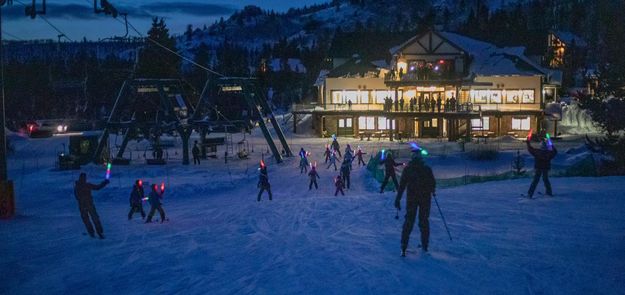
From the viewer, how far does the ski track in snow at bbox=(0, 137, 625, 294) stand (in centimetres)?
972

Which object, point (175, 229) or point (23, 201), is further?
point (23, 201)

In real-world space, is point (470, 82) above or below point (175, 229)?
above

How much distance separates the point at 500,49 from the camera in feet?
183

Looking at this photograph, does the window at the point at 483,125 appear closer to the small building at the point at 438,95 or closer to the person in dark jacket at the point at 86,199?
the small building at the point at 438,95

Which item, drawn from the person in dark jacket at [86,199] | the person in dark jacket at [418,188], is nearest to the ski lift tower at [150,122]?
the person in dark jacket at [86,199]

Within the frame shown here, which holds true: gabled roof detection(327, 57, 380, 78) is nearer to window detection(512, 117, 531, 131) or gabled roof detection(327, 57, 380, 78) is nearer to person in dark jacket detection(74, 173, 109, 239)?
window detection(512, 117, 531, 131)

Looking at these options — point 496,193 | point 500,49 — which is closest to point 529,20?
point 500,49

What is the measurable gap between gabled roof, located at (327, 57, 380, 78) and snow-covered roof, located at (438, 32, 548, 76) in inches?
276

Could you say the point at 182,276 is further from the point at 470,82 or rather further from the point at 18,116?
the point at 18,116

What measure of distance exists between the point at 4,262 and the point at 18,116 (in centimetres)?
7571

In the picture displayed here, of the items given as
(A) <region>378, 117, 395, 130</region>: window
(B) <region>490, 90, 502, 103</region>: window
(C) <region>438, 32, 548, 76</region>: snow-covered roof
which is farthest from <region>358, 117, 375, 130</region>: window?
(B) <region>490, 90, 502, 103</region>: window

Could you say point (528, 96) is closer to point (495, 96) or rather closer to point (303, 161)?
point (495, 96)

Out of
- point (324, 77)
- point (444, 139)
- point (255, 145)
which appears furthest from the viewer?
point (324, 77)

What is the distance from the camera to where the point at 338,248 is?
473 inches
